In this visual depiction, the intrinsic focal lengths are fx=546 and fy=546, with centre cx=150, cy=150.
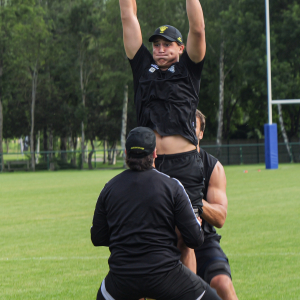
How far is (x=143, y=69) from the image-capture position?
4.43 m

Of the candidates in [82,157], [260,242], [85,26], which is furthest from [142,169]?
[85,26]

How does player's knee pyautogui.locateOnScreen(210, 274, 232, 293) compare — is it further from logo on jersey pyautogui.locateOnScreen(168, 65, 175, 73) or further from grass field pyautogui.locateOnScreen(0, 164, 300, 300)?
logo on jersey pyautogui.locateOnScreen(168, 65, 175, 73)

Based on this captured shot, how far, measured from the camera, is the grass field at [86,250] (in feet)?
19.1

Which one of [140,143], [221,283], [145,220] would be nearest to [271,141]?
[221,283]

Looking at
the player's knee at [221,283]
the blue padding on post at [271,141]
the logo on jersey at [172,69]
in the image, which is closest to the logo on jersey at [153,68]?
the logo on jersey at [172,69]

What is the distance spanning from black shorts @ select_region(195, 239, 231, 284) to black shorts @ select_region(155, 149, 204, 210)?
24.3 inches

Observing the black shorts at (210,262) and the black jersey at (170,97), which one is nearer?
the black jersey at (170,97)

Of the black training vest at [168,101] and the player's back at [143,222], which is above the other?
the black training vest at [168,101]

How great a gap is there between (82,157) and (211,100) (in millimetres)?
14489

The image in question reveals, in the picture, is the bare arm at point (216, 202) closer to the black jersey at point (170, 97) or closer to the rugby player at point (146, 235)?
the black jersey at point (170, 97)

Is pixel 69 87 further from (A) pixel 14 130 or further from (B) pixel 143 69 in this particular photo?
(B) pixel 143 69

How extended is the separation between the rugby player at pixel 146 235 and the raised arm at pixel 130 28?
126 centimetres

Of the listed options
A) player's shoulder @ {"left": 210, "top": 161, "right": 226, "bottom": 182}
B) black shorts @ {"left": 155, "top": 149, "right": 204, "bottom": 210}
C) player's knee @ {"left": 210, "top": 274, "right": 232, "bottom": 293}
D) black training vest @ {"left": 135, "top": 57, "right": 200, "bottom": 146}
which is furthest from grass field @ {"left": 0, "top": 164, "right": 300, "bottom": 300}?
black training vest @ {"left": 135, "top": 57, "right": 200, "bottom": 146}

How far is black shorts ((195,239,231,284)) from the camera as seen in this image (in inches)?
178
